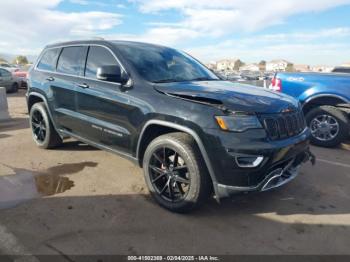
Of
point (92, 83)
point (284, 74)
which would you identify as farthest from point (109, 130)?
point (284, 74)

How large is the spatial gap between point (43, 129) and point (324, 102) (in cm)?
535

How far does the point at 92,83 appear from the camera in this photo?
442cm

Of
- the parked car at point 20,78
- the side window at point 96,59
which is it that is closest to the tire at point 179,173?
the side window at point 96,59

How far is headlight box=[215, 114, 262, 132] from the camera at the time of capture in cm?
314

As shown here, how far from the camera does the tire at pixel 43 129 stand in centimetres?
561

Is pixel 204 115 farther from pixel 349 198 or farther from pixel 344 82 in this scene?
pixel 344 82

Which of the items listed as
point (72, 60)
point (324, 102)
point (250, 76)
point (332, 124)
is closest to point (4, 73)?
point (72, 60)

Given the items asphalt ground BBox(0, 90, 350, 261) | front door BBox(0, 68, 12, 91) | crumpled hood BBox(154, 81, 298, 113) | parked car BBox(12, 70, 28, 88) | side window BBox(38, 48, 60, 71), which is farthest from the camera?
parked car BBox(12, 70, 28, 88)

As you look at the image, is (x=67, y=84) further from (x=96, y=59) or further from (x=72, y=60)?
(x=96, y=59)

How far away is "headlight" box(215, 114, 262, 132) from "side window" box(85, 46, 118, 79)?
1.78 m

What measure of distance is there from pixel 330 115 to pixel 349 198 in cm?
255

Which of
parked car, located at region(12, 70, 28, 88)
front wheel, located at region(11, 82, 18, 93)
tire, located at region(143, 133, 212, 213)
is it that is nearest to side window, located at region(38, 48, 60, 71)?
tire, located at region(143, 133, 212, 213)

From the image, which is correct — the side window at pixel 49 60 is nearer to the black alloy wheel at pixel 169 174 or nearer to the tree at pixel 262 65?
the black alloy wheel at pixel 169 174

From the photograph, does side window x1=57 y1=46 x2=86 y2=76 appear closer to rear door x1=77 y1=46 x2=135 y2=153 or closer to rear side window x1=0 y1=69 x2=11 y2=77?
rear door x1=77 y1=46 x2=135 y2=153
